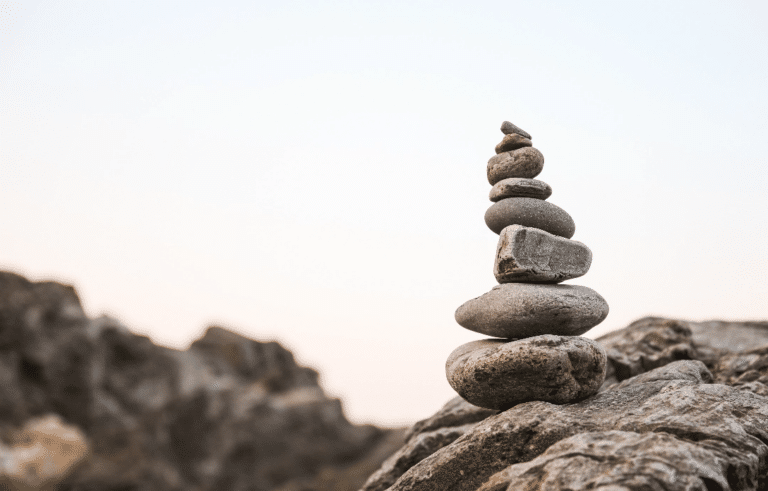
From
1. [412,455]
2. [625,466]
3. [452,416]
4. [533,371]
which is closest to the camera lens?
[625,466]

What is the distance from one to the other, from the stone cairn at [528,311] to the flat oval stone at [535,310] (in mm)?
16

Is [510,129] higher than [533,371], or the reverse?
[510,129]

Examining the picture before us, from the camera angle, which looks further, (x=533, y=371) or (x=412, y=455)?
(x=412, y=455)

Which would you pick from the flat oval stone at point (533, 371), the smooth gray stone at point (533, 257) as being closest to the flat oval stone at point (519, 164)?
the smooth gray stone at point (533, 257)

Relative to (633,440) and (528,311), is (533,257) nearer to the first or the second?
(528,311)

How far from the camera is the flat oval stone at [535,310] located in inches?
305

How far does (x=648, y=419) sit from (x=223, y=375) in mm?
51695

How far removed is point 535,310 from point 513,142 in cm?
333

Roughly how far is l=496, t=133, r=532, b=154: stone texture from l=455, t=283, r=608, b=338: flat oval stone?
2766 millimetres

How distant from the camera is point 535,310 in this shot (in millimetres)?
7723

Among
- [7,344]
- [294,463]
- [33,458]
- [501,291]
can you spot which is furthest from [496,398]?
[294,463]

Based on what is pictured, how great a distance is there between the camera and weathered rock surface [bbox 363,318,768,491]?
4910 mm

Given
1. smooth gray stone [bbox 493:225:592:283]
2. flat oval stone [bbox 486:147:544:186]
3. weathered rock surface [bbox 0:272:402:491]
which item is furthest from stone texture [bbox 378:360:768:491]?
weathered rock surface [bbox 0:272:402:491]

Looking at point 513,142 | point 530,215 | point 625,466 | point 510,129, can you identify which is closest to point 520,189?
point 530,215
